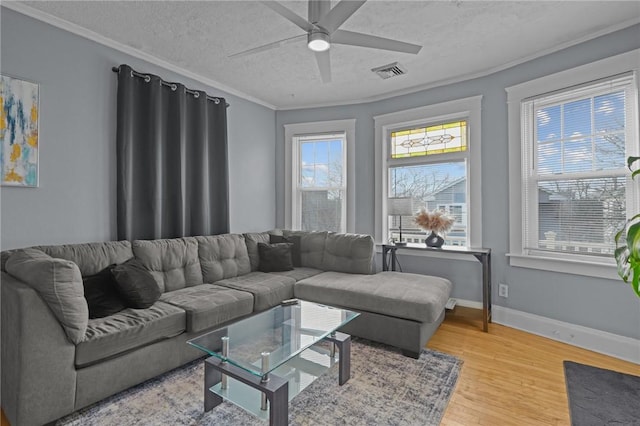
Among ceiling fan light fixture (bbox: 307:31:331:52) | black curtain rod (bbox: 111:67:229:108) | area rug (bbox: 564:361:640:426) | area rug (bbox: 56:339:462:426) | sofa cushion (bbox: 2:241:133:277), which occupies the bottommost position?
area rug (bbox: 564:361:640:426)

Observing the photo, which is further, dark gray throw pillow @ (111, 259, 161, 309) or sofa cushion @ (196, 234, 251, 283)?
sofa cushion @ (196, 234, 251, 283)

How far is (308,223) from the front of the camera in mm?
4746

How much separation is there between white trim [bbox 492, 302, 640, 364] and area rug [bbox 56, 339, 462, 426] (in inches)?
48.3

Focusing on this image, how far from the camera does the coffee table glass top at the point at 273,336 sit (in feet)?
5.55

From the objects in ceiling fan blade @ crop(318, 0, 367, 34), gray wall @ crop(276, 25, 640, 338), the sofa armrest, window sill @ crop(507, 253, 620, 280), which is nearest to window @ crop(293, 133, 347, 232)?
gray wall @ crop(276, 25, 640, 338)

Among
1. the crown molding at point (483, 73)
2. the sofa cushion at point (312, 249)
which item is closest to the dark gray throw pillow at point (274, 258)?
the sofa cushion at point (312, 249)

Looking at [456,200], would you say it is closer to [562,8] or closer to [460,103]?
[460,103]

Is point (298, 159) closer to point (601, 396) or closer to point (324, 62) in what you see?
point (324, 62)

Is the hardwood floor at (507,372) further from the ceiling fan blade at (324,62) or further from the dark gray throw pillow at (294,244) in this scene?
the ceiling fan blade at (324,62)

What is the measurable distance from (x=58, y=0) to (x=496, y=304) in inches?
187

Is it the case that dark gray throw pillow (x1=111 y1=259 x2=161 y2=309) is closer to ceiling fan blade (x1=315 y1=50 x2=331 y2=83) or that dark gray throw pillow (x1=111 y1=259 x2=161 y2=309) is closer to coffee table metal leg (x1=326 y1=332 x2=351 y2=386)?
coffee table metal leg (x1=326 y1=332 x2=351 y2=386)

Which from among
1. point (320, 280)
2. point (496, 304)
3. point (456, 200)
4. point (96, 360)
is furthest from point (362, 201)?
point (96, 360)

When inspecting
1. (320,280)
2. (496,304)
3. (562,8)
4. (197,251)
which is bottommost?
(496,304)

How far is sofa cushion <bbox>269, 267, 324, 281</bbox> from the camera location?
3428mm
